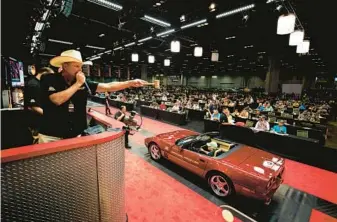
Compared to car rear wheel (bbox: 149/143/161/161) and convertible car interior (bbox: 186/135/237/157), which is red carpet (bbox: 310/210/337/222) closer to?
convertible car interior (bbox: 186/135/237/157)

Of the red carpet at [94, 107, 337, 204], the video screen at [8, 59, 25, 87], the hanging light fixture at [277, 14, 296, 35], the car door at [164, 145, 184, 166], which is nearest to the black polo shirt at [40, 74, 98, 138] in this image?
the car door at [164, 145, 184, 166]

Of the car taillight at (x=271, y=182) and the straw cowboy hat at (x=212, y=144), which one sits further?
the straw cowboy hat at (x=212, y=144)

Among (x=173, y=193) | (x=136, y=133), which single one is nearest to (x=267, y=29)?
(x=136, y=133)

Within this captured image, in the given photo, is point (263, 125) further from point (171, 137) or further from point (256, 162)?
point (171, 137)

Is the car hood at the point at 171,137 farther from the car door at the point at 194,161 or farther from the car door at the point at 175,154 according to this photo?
the car door at the point at 194,161

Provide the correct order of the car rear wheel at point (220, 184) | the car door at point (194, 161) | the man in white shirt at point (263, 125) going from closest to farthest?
the car rear wheel at point (220, 184) → the car door at point (194, 161) → the man in white shirt at point (263, 125)

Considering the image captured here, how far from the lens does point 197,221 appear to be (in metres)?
3.18

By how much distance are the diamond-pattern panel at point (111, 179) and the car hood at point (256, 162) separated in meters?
2.56

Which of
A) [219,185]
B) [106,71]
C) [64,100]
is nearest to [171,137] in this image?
[219,185]

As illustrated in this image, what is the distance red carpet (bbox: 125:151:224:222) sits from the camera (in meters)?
3.27

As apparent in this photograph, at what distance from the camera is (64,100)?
1.82m

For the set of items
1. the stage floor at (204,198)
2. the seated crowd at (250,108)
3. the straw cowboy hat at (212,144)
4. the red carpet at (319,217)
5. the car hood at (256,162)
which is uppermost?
the seated crowd at (250,108)

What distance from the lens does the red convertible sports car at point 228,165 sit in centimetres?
334

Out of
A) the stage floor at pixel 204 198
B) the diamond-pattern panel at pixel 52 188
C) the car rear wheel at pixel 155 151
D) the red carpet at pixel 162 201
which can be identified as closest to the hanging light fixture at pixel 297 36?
the stage floor at pixel 204 198
